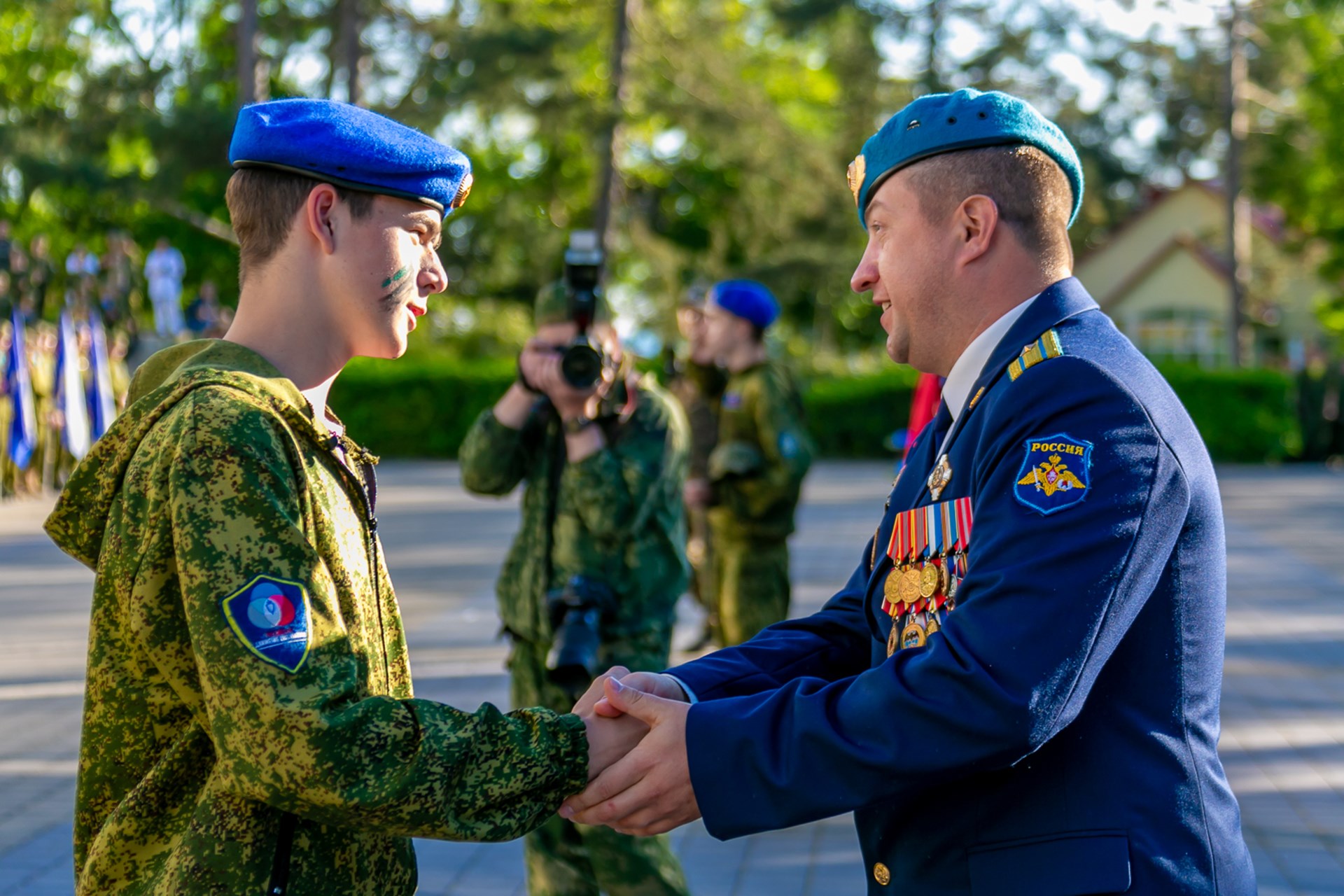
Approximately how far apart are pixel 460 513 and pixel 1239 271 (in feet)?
80.2

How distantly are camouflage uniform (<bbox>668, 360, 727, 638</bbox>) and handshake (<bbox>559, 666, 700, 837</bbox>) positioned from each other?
5.20 metres

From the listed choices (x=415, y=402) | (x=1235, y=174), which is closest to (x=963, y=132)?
(x=415, y=402)

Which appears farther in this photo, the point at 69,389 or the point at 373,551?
the point at 69,389

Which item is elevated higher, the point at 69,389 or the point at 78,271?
the point at 78,271

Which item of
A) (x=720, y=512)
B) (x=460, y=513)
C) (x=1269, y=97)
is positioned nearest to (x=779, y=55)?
(x=1269, y=97)

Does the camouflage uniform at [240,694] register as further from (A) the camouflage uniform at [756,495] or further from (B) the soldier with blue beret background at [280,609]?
(A) the camouflage uniform at [756,495]

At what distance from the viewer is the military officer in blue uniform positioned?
5.95ft

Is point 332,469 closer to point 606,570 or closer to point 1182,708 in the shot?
point 1182,708

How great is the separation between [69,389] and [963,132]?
20.1 meters

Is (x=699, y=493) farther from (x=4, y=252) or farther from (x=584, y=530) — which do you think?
(x=4, y=252)

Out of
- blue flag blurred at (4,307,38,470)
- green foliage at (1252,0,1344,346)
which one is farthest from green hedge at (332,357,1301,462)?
green foliage at (1252,0,1344,346)

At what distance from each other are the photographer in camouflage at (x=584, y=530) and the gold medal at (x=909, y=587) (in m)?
1.88

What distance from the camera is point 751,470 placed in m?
6.97

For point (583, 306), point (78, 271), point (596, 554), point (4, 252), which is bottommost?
point (596, 554)
